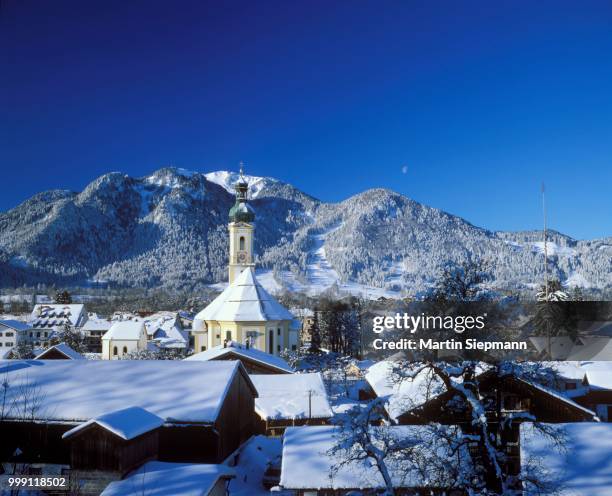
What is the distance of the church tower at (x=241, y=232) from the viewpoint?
5194 cm

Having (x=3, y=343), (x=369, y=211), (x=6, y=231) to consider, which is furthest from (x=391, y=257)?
(x=3, y=343)

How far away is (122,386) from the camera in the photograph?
1301cm

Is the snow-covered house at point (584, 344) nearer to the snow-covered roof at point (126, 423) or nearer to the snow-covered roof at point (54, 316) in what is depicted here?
the snow-covered roof at point (126, 423)

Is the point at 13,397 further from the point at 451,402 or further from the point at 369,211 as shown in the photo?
the point at 369,211

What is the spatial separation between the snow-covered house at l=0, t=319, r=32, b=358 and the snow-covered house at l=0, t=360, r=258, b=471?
1132 cm

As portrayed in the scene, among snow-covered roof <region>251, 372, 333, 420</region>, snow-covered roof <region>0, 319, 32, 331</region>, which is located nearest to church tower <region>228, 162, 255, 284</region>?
snow-covered roof <region>0, 319, 32, 331</region>

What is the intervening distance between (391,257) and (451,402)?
13189 cm

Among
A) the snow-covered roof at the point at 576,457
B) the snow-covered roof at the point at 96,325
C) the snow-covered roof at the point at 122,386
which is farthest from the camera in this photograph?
the snow-covered roof at the point at 96,325

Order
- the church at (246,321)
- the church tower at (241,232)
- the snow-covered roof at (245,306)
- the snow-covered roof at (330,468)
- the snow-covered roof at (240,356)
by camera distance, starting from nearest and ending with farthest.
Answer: the snow-covered roof at (330,468) < the snow-covered roof at (240,356) < the church at (246,321) < the snow-covered roof at (245,306) < the church tower at (241,232)

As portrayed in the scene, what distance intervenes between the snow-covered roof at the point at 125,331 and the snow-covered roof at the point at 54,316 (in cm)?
324

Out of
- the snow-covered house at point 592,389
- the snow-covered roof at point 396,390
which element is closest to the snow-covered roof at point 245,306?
the snow-covered roof at point 396,390

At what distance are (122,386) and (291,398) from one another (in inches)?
281

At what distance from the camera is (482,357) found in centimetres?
877

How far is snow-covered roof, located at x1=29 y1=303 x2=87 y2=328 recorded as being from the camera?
98.6ft
